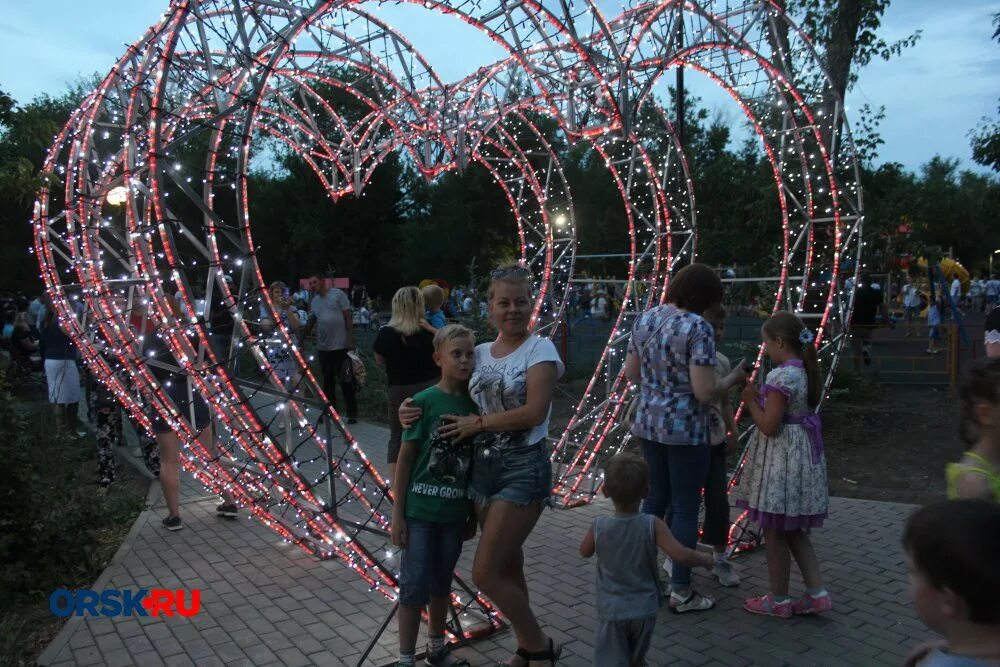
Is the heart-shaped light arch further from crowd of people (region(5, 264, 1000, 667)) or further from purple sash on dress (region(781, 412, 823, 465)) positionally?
purple sash on dress (region(781, 412, 823, 465))

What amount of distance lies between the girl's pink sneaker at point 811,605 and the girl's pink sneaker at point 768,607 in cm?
5

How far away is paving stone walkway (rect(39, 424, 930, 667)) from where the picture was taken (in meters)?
3.74

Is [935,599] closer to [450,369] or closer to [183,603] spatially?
[450,369]

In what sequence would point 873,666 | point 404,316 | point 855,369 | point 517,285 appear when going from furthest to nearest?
point 855,369
point 404,316
point 873,666
point 517,285

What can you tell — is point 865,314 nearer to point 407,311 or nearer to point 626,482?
point 407,311

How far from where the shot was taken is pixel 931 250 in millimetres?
13414

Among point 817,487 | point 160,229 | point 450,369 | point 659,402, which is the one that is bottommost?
point 817,487

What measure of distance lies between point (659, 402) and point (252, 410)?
2.01m

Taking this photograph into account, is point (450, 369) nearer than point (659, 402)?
Yes

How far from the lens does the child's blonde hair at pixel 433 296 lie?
6.26 m

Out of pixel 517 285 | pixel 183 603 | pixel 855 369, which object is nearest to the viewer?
pixel 517 285

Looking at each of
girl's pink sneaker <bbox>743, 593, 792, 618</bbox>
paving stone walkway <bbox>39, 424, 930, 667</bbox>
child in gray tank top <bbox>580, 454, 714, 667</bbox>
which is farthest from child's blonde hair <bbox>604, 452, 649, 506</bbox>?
girl's pink sneaker <bbox>743, 593, 792, 618</bbox>

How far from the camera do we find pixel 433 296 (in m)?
6.30

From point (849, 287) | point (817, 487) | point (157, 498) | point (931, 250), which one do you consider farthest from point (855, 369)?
point (157, 498)
